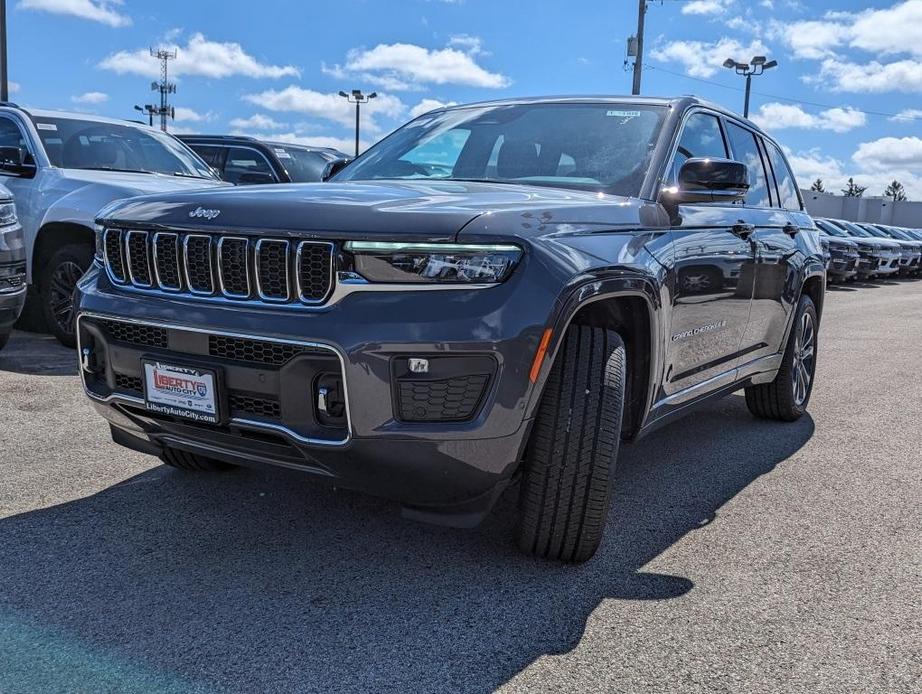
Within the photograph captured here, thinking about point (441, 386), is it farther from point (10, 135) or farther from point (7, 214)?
point (10, 135)

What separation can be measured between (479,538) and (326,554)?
1.87 feet

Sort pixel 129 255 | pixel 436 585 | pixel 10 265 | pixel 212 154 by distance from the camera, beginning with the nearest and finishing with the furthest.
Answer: pixel 436 585 < pixel 129 255 < pixel 10 265 < pixel 212 154

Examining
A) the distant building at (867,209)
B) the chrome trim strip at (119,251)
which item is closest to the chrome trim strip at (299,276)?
the chrome trim strip at (119,251)

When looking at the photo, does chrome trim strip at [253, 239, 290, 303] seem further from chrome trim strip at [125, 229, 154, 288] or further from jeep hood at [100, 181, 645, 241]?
chrome trim strip at [125, 229, 154, 288]

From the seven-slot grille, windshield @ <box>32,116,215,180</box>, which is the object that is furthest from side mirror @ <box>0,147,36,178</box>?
the seven-slot grille

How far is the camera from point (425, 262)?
102 inches

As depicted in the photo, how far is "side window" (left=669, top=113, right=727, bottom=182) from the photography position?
12.5 feet

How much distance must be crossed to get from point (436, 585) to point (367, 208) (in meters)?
1.23

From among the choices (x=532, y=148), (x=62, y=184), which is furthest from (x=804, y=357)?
(x=62, y=184)

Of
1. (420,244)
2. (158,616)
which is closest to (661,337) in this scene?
(420,244)

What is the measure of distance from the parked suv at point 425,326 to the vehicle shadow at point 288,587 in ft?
0.82

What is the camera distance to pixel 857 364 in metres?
7.94

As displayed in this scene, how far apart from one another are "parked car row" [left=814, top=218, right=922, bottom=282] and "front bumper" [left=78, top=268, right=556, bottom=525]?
51.2 feet

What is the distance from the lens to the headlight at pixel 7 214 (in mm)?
5809
